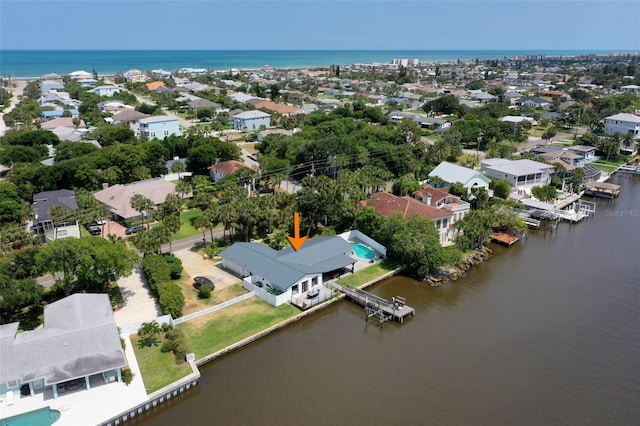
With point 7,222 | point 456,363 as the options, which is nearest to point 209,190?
point 7,222

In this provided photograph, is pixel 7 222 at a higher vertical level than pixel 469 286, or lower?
higher

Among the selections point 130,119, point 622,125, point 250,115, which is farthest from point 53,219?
point 622,125

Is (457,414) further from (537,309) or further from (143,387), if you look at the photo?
(143,387)

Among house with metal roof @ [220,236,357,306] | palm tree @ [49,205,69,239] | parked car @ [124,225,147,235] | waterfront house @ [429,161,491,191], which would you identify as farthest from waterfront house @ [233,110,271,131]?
house with metal roof @ [220,236,357,306]

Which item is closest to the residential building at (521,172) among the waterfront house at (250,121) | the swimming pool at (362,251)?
the swimming pool at (362,251)

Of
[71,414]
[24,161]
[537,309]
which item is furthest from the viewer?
[24,161]

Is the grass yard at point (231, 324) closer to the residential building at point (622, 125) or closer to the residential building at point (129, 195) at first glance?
the residential building at point (129, 195)

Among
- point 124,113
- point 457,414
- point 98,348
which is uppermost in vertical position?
point 124,113
